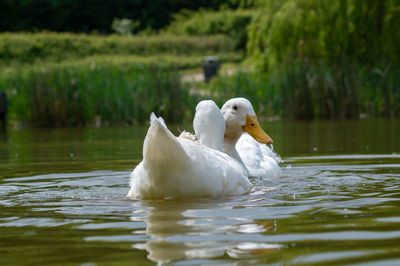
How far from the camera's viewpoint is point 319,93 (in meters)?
16.6

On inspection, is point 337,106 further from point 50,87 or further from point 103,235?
point 103,235

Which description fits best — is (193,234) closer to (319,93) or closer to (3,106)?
(319,93)

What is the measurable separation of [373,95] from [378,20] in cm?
295

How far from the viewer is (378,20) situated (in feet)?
62.5

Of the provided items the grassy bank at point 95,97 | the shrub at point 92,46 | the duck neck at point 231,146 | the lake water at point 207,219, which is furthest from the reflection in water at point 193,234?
the shrub at point 92,46

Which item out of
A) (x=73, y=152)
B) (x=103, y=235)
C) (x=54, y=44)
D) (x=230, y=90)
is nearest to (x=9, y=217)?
(x=103, y=235)

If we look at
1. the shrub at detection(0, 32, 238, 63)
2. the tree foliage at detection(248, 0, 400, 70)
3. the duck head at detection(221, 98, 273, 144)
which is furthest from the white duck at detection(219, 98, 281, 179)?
the shrub at detection(0, 32, 238, 63)

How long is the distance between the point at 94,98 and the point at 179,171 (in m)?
11.7

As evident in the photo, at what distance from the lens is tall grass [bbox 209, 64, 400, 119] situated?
1658cm

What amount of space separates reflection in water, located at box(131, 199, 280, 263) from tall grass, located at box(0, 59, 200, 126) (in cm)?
1165

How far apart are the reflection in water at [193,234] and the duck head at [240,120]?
2.47m

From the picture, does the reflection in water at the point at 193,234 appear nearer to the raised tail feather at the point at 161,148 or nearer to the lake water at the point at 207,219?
the lake water at the point at 207,219

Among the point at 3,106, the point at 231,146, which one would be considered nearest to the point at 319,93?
the point at 3,106

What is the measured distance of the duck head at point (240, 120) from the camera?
276 inches
